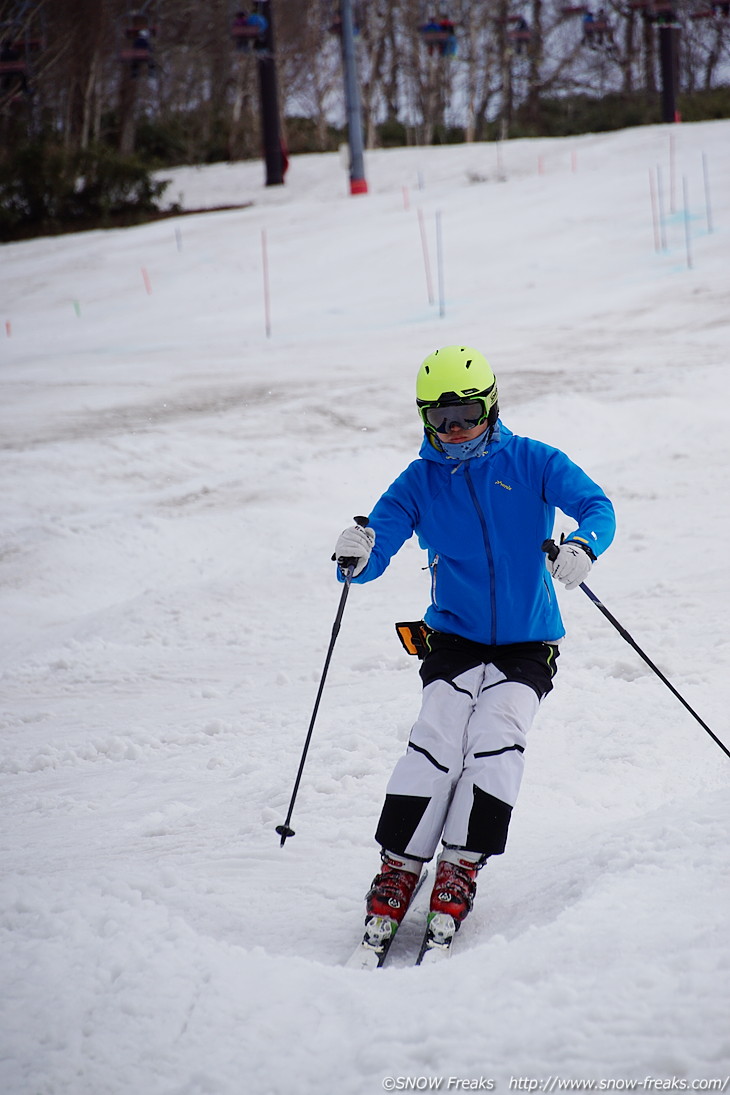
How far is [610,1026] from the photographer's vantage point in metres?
2.30

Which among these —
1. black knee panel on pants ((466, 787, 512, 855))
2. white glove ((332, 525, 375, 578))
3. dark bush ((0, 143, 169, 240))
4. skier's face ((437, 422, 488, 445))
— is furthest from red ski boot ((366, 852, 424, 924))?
dark bush ((0, 143, 169, 240))

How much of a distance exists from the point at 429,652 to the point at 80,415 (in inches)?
346

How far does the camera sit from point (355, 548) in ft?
11.3

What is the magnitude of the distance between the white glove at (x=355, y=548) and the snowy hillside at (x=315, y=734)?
1.05 m

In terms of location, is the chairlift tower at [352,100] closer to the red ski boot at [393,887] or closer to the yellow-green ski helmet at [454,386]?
the yellow-green ski helmet at [454,386]

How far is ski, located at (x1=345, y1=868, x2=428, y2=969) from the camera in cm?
291

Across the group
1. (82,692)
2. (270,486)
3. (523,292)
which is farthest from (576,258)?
(82,692)

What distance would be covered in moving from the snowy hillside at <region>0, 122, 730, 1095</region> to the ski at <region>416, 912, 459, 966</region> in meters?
0.11

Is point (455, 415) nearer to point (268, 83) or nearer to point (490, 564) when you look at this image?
point (490, 564)

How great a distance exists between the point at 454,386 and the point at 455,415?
98 millimetres

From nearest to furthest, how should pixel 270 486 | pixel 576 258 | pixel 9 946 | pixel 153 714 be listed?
pixel 9 946, pixel 153 714, pixel 270 486, pixel 576 258

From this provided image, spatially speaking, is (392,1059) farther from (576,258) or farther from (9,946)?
(576,258)

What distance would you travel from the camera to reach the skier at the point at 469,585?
313cm

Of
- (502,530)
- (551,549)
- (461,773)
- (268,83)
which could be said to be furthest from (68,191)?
(461,773)
